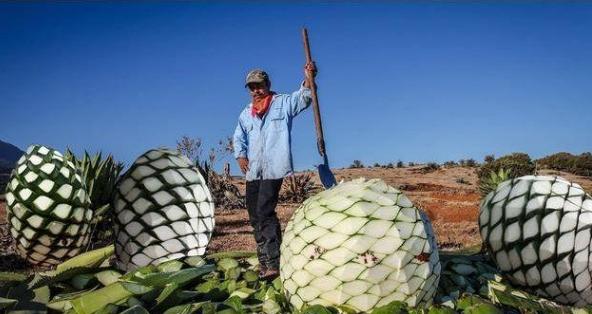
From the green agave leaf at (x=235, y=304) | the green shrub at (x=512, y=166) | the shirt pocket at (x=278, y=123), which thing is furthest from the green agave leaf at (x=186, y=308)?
the green shrub at (x=512, y=166)

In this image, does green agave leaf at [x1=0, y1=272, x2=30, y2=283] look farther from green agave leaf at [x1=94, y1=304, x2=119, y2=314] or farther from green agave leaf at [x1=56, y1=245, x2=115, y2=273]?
green agave leaf at [x1=94, y1=304, x2=119, y2=314]

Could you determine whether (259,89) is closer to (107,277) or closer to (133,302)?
(107,277)

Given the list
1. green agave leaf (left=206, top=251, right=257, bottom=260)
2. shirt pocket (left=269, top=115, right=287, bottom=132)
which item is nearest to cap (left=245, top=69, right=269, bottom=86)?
shirt pocket (left=269, top=115, right=287, bottom=132)

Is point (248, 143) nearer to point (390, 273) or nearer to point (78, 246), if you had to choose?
point (78, 246)

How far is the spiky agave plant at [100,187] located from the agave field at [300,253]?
2.8 inches

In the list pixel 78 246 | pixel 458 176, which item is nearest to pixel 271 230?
pixel 78 246

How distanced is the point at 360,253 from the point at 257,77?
2653 mm

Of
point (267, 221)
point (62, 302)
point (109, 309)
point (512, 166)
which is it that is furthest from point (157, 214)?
point (512, 166)

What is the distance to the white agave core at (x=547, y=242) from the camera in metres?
3.76

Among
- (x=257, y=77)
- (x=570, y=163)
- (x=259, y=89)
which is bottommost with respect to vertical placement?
(x=570, y=163)

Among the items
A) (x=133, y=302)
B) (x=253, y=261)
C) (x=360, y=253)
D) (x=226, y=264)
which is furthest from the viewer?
(x=253, y=261)

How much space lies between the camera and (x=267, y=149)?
4973mm

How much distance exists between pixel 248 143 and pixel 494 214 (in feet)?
7.72

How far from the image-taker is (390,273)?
9.21ft
